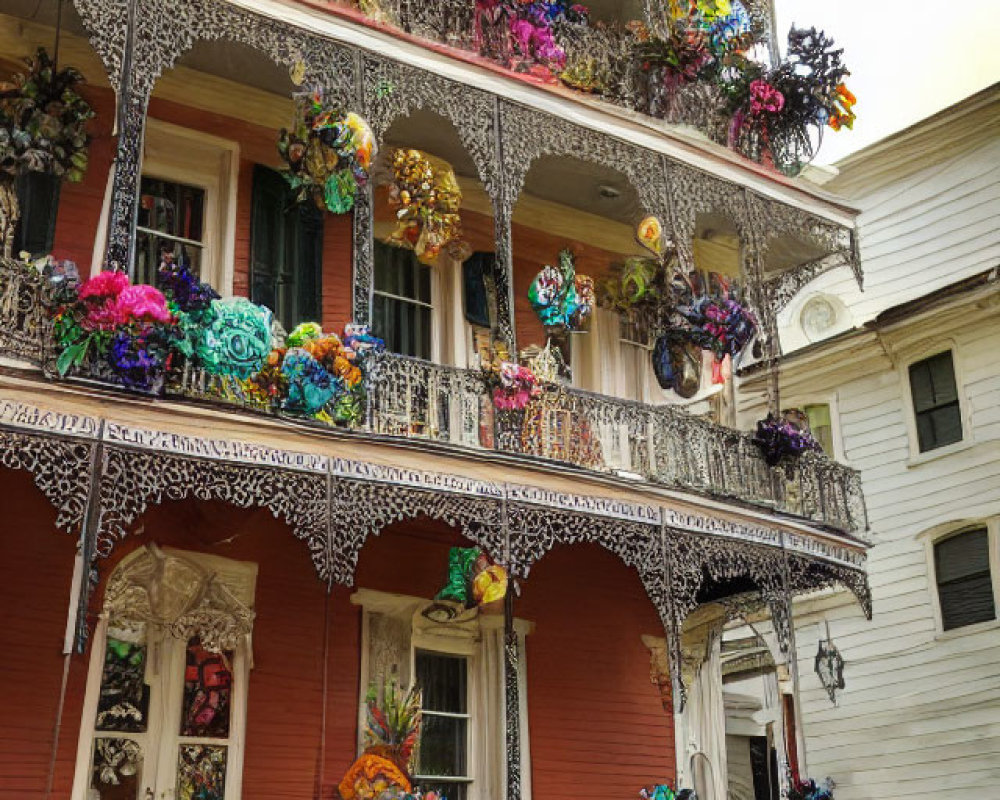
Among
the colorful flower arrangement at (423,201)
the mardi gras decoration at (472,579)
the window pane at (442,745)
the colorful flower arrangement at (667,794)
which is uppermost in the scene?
the colorful flower arrangement at (423,201)

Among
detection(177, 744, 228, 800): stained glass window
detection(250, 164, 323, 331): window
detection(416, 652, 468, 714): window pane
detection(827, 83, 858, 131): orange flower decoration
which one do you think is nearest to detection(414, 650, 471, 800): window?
detection(416, 652, 468, 714): window pane

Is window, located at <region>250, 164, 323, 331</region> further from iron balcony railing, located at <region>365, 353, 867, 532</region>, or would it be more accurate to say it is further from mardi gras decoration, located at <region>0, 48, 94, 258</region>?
iron balcony railing, located at <region>365, 353, 867, 532</region>

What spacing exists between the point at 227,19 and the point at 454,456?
439 cm

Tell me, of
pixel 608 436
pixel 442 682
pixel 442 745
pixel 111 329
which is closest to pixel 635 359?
pixel 608 436

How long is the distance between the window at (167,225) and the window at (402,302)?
2049 mm

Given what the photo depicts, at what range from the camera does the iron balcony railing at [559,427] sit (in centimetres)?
1019

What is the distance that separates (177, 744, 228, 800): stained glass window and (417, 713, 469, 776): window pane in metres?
2.18

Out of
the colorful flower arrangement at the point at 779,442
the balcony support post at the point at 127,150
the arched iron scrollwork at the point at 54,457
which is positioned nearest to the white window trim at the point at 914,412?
the colorful flower arrangement at the point at 779,442

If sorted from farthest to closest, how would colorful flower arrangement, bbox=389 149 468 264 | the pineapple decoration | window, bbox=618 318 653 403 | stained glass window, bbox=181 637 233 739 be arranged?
window, bbox=618 318 653 403, colorful flower arrangement, bbox=389 149 468 264, stained glass window, bbox=181 637 233 739, the pineapple decoration

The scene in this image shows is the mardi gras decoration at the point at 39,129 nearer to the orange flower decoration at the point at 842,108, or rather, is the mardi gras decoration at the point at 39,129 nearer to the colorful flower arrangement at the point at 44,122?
the colorful flower arrangement at the point at 44,122

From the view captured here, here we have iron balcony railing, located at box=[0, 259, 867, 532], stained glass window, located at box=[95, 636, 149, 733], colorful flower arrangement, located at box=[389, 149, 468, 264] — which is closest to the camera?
iron balcony railing, located at box=[0, 259, 867, 532]

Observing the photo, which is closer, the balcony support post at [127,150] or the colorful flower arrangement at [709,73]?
the balcony support post at [127,150]

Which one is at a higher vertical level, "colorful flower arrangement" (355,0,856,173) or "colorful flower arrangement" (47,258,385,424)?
"colorful flower arrangement" (355,0,856,173)

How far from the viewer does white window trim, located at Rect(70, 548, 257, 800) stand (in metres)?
11.2
